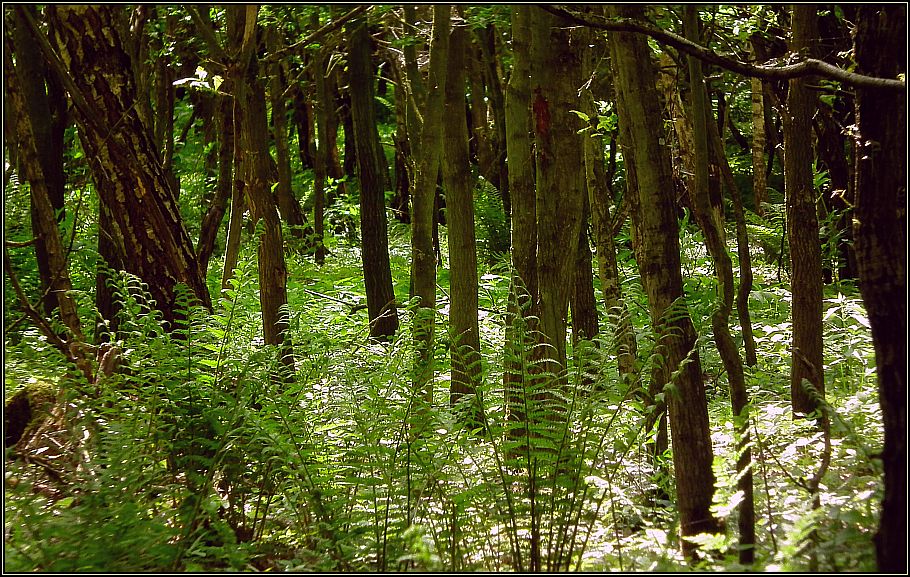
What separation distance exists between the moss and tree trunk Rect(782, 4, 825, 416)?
199 inches

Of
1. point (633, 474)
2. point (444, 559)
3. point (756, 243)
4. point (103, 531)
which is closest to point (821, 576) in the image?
point (444, 559)

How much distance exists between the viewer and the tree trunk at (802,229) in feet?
16.9

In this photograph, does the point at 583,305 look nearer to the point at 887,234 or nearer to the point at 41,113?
the point at 887,234

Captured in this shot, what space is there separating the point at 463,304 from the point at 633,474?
2.08 meters

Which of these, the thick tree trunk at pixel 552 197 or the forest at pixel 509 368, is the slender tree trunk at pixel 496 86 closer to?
the forest at pixel 509 368

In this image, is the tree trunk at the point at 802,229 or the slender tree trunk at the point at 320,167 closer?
the tree trunk at the point at 802,229

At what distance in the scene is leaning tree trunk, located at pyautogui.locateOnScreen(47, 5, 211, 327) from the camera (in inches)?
231

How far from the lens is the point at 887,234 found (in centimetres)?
256

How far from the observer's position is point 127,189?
5.92 meters

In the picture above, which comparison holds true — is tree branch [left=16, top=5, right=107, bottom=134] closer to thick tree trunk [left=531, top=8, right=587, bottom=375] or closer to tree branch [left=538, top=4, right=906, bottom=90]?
thick tree trunk [left=531, top=8, right=587, bottom=375]

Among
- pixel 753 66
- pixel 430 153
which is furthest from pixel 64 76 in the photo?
pixel 753 66

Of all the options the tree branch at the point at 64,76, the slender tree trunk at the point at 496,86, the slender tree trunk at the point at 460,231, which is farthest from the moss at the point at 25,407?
the slender tree trunk at the point at 496,86

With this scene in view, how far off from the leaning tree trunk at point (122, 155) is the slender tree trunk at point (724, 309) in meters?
3.76

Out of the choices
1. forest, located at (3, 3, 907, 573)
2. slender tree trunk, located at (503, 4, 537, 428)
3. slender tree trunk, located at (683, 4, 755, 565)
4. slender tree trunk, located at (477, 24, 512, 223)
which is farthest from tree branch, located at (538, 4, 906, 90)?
slender tree trunk, located at (477, 24, 512, 223)
